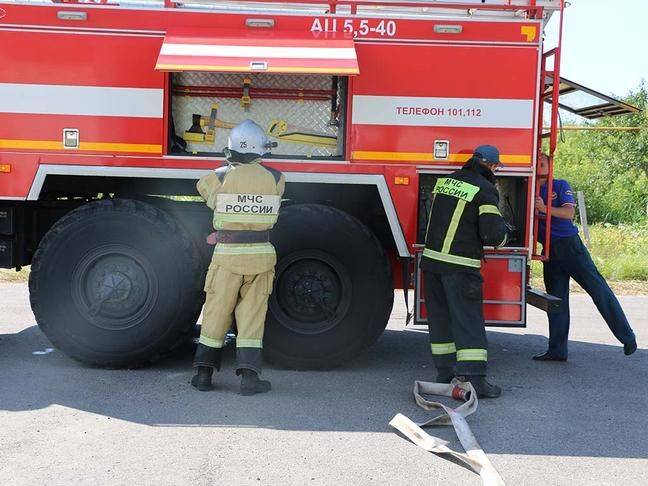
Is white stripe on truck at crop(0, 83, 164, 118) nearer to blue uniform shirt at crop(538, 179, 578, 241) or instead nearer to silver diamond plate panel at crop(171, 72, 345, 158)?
silver diamond plate panel at crop(171, 72, 345, 158)

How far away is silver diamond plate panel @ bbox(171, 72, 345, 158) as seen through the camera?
5617 millimetres

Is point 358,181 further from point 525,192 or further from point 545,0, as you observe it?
point 545,0

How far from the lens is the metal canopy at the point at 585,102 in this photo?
6.04 meters

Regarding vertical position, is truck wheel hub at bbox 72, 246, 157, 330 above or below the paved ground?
above

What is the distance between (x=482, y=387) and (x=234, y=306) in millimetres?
1715

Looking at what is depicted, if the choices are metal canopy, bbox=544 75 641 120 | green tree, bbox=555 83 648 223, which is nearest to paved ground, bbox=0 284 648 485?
metal canopy, bbox=544 75 641 120

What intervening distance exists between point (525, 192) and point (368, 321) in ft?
4.75

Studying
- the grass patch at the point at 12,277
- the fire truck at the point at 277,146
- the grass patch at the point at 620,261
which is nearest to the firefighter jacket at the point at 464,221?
the fire truck at the point at 277,146

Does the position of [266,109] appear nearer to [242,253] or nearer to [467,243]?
[242,253]

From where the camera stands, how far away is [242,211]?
498cm

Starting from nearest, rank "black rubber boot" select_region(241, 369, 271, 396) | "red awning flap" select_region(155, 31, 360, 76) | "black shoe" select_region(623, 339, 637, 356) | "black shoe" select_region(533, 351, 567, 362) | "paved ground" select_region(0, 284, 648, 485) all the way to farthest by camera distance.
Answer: "paved ground" select_region(0, 284, 648, 485), "black rubber boot" select_region(241, 369, 271, 396), "red awning flap" select_region(155, 31, 360, 76), "black shoe" select_region(623, 339, 637, 356), "black shoe" select_region(533, 351, 567, 362)

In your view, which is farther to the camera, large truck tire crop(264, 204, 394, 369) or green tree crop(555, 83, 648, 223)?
green tree crop(555, 83, 648, 223)

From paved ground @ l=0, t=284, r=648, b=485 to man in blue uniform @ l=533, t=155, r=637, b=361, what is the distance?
0.70 ft

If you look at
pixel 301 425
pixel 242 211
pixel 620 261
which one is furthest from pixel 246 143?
pixel 620 261
